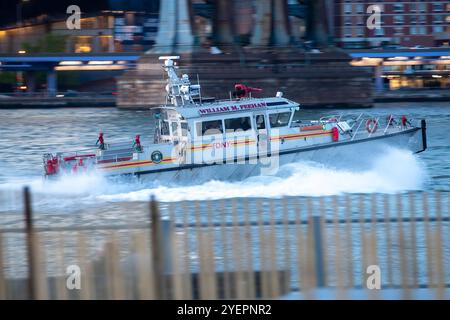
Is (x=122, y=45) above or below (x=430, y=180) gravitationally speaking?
above

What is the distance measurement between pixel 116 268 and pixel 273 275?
1.31 metres

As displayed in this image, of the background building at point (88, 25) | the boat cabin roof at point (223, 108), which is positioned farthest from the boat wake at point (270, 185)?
the background building at point (88, 25)

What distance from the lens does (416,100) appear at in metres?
76.1

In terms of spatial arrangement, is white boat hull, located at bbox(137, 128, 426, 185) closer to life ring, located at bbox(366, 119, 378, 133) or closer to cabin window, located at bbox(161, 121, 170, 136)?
life ring, located at bbox(366, 119, 378, 133)

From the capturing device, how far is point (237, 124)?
1992cm

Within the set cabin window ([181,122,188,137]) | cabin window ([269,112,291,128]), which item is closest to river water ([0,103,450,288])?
cabin window ([269,112,291,128])

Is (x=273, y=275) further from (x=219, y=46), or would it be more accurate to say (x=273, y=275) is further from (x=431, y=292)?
(x=219, y=46)

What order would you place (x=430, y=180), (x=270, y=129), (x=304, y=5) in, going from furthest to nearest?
(x=304, y=5), (x=430, y=180), (x=270, y=129)

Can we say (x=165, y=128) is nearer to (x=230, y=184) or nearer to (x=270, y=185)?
(x=230, y=184)

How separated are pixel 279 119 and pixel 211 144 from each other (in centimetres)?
171

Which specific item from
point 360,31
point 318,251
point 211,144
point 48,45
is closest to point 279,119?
point 211,144

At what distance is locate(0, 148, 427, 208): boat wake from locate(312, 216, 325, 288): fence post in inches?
424

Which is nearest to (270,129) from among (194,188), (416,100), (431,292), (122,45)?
(194,188)

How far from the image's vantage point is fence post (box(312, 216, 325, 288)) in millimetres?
7354
